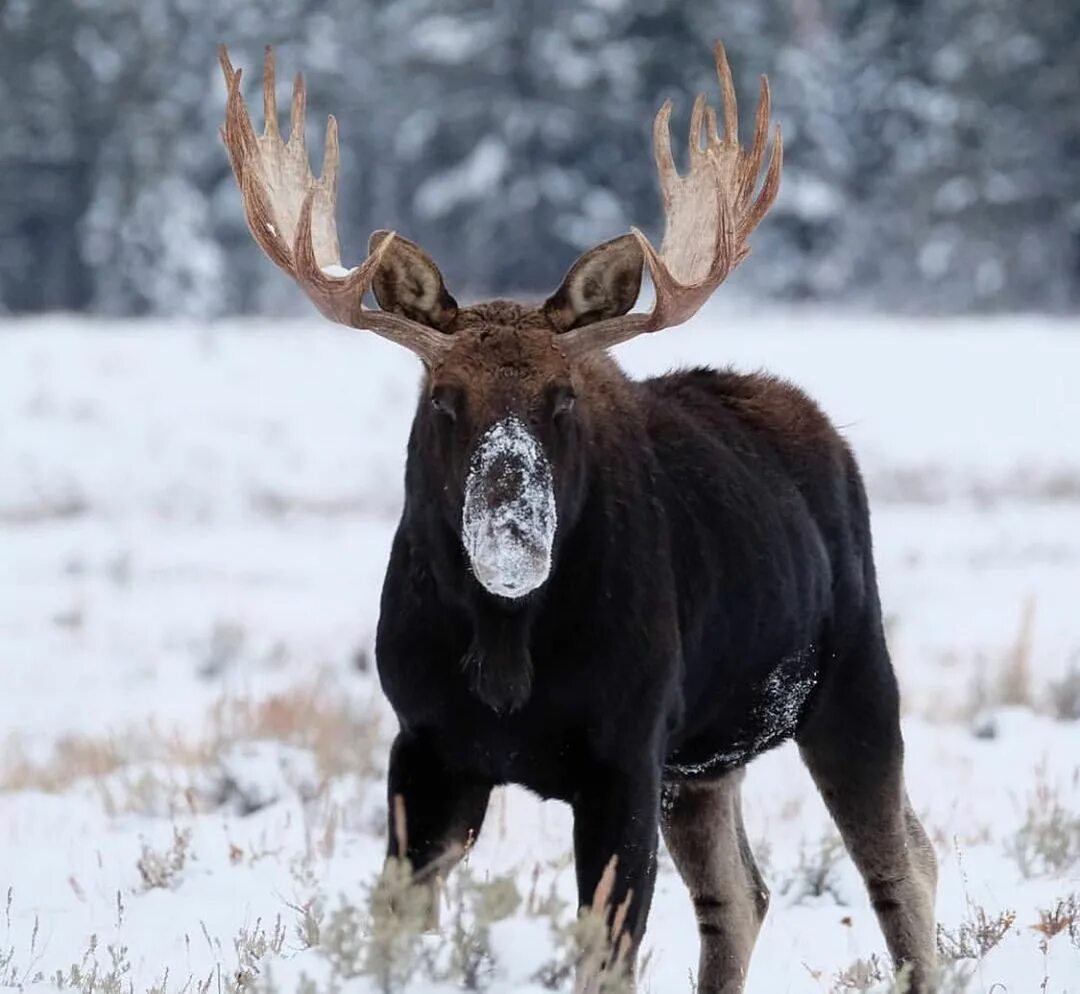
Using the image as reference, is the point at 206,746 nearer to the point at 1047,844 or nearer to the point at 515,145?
the point at 1047,844

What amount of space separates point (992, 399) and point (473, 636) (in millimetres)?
18577

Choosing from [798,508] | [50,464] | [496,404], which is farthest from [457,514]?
[50,464]

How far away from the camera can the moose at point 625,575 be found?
15.9 feet

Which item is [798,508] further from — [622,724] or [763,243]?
[763,243]

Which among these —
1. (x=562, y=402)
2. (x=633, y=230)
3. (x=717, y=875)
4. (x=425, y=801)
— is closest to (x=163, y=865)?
(x=717, y=875)

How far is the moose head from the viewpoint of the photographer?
475cm

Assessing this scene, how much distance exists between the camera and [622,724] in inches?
189

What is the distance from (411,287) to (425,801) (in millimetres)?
1360

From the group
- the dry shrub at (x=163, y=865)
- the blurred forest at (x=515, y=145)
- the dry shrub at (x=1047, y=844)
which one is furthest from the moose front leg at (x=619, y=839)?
the blurred forest at (x=515, y=145)

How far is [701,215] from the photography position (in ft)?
18.9

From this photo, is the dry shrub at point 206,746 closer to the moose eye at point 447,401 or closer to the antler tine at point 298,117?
the antler tine at point 298,117

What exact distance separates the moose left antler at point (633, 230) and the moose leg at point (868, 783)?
1318 mm

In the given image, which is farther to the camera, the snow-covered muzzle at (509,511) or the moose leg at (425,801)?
the moose leg at (425,801)

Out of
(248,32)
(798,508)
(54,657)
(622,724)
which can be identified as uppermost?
(248,32)
